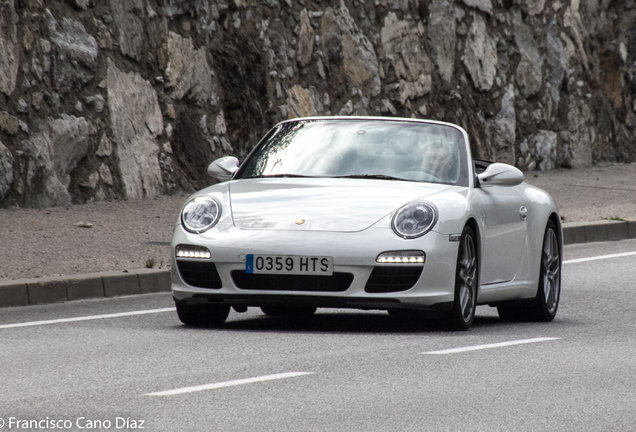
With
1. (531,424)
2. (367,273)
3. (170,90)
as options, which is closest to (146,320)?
(367,273)

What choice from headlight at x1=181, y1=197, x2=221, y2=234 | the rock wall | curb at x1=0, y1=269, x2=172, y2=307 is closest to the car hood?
headlight at x1=181, y1=197, x2=221, y2=234

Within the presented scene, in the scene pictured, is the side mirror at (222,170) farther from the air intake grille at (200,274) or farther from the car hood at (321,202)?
the air intake grille at (200,274)

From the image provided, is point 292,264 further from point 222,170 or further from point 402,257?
point 222,170

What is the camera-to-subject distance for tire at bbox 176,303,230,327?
A: 8.59 m

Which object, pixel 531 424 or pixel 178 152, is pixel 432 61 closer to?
pixel 178 152

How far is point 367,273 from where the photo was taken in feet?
26.1

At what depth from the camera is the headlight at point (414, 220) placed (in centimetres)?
802

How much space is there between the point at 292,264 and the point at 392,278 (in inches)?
23.7

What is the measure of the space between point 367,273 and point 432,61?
16529 mm

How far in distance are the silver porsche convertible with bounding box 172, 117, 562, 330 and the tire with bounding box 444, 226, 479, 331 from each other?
0.03ft

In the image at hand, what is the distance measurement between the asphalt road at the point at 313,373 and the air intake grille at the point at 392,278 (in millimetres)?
308

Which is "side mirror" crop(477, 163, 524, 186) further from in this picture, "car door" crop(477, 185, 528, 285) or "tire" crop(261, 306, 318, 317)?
"tire" crop(261, 306, 318, 317)

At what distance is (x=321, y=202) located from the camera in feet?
26.9

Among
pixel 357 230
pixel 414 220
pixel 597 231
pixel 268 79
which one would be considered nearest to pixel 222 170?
pixel 357 230
